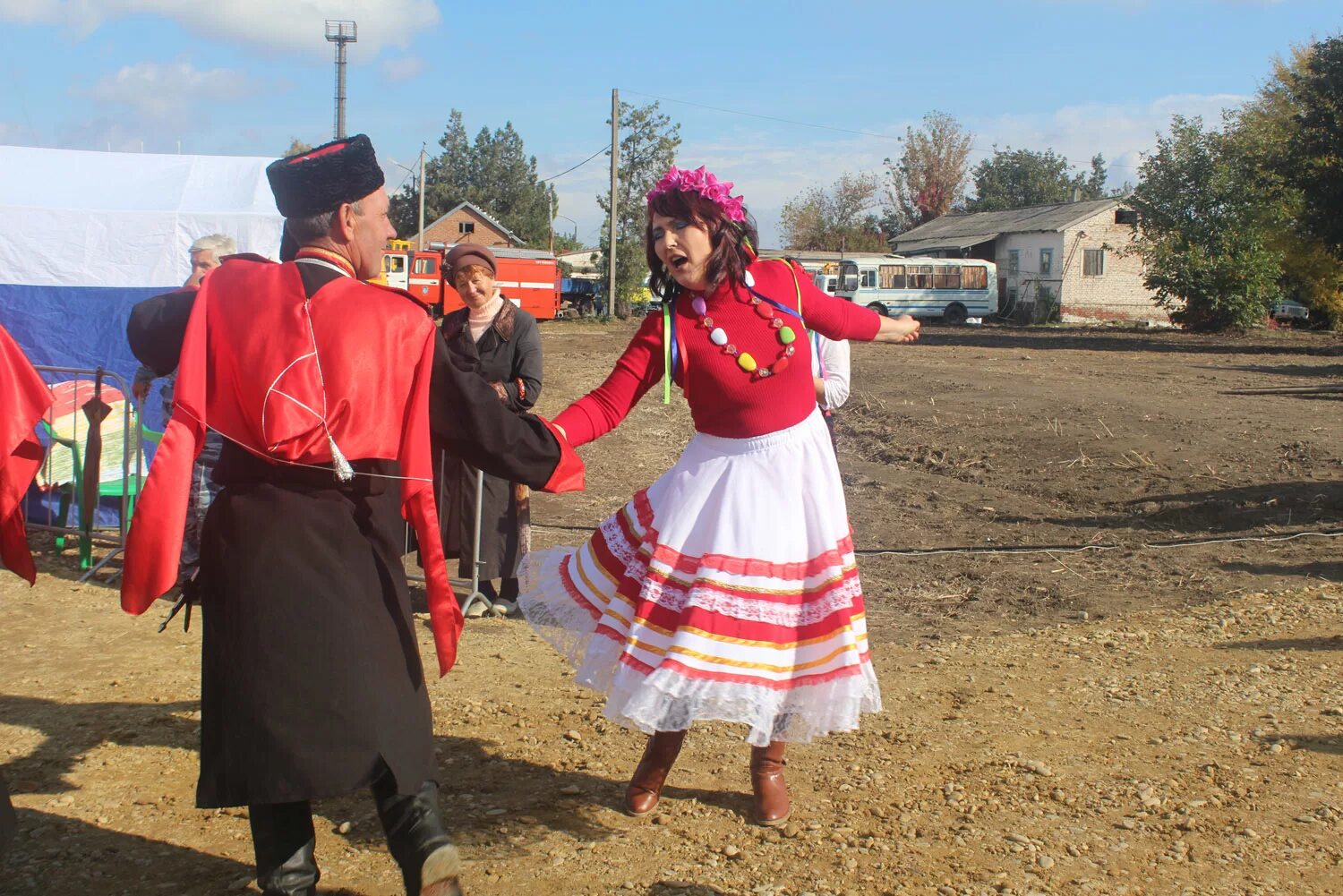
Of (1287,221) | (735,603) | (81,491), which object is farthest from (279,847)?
(1287,221)

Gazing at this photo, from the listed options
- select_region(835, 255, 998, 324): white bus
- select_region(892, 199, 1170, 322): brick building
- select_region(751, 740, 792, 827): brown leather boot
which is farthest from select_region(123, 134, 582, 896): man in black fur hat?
select_region(892, 199, 1170, 322): brick building

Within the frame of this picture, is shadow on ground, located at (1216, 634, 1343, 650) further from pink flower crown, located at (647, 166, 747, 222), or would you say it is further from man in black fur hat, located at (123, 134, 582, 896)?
man in black fur hat, located at (123, 134, 582, 896)

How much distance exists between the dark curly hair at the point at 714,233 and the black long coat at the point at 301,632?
113cm

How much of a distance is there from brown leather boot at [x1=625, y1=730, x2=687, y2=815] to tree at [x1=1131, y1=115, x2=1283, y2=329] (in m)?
32.8

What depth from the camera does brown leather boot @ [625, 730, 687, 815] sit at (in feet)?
12.3

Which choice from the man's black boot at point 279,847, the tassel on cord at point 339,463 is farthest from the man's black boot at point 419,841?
the tassel on cord at point 339,463

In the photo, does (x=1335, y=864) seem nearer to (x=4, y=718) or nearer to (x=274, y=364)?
(x=274, y=364)

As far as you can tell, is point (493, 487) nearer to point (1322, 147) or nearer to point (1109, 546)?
point (1109, 546)

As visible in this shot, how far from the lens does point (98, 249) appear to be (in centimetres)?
816

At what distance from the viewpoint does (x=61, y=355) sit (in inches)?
324

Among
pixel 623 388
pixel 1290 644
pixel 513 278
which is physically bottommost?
pixel 1290 644

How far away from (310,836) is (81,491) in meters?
5.33

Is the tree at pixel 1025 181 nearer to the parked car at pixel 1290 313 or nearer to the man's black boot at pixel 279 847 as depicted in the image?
the parked car at pixel 1290 313

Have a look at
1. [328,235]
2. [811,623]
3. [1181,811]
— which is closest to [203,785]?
[328,235]
